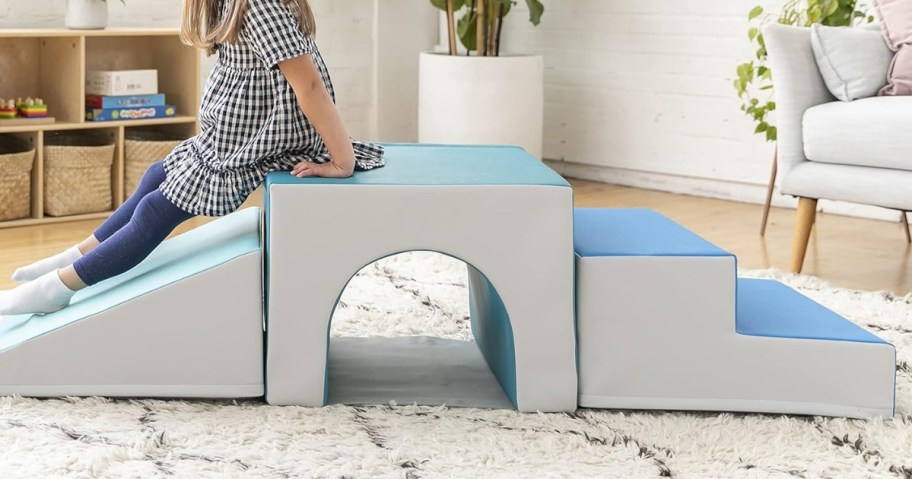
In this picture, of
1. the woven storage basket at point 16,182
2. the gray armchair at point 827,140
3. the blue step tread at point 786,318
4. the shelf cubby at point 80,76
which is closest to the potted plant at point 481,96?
the shelf cubby at point 80,76

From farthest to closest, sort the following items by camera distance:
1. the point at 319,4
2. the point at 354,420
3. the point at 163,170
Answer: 1. the point at 319,4
2. the point at 163,170
3. the point at 354,420

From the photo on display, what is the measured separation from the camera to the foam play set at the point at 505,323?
1.75 metres

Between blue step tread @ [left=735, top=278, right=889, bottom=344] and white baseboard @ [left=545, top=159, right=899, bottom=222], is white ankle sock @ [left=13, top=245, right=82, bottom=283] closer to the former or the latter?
blue step tread @ [left=735, top=278, right=889, bottom=344]

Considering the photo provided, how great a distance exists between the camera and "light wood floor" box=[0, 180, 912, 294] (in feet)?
9.88

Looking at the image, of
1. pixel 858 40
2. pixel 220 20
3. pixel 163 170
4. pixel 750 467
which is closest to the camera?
pixel 750 467

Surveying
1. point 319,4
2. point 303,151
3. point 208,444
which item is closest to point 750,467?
point 208,444

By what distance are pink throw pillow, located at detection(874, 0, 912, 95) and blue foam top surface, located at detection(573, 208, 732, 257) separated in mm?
1221

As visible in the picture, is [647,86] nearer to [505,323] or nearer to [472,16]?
[472,16]

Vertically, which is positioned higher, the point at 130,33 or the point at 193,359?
the point at 130,33

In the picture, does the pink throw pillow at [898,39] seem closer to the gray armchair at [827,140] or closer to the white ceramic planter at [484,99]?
the gray armchair at [827,140]

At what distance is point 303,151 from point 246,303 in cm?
32

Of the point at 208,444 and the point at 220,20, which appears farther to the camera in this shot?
the point at 220,20

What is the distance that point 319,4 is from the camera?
4.51m

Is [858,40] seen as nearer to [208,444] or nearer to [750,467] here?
[750,467]
